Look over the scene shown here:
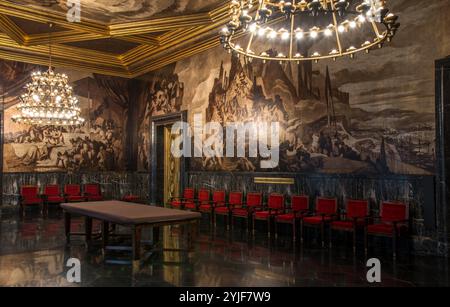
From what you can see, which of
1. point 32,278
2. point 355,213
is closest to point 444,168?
point 355,213

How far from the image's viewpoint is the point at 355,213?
7.97 metres

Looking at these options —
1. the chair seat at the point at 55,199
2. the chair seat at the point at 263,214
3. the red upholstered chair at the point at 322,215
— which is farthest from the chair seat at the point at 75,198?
the red upholstered chair at the point at 322,215

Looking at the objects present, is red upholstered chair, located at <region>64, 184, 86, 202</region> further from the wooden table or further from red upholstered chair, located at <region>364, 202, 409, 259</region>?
red upholstered chair, located at <region>364, 202, 409, 259</region>

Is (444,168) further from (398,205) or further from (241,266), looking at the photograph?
(241,266)

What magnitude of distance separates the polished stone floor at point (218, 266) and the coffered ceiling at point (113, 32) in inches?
239

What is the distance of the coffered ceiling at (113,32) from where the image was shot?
A: 403 inches

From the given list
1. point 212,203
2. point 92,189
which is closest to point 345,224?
point 212,203

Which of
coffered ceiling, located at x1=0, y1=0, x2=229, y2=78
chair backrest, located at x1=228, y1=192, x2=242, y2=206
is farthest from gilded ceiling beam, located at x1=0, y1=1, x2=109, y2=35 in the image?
chair backrest, located at x1=228, y1=192, x2=242, y2=206

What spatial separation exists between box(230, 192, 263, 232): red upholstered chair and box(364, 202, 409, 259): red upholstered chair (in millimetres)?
3084

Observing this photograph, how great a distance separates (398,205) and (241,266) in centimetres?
335

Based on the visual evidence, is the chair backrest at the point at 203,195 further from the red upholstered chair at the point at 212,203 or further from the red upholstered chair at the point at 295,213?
the red upholstered chair at the point at 295,213

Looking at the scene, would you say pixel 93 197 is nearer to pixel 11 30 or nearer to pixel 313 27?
pixel 11 30

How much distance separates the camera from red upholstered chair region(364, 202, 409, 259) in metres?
7.01

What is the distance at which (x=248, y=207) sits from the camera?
32.4 ft
